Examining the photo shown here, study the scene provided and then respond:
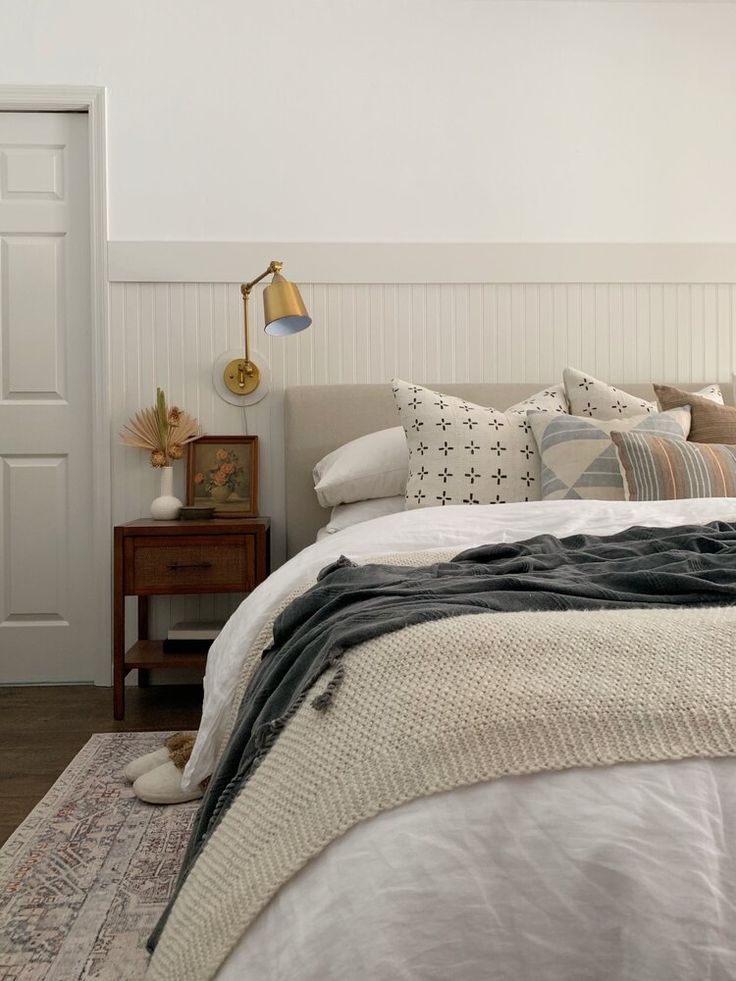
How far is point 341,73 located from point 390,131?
10.6 inches

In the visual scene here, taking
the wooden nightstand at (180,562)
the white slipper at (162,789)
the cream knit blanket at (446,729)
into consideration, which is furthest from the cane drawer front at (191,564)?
the cream knit blanket at (446,729)

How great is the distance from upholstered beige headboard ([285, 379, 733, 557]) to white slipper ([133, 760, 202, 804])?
46.3 inches

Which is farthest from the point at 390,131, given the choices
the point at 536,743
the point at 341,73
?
the point at 536,743

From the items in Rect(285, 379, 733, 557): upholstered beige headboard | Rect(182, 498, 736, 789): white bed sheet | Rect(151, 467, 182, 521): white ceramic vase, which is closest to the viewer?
Rect(182, 498, 736, 789): white bed sheet

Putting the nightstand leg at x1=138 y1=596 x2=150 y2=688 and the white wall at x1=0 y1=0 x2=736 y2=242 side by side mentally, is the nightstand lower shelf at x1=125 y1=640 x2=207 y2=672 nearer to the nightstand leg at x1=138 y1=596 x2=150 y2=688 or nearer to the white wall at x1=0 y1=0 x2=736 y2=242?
the nightstand leg at x1=138 y1=596 x2=150 y2=688

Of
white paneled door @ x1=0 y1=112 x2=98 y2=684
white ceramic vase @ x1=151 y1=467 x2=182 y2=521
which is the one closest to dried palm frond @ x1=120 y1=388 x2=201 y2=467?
white ceramic vase @ x1=151 y1=467 x2=182 y2=521

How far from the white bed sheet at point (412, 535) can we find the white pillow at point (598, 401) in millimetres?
700

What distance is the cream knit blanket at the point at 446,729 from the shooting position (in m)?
0.75

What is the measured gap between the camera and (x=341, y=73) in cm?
313

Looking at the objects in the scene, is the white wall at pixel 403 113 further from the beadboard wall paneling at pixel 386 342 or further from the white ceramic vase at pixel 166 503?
the white ceramic vase at pixel 166 503

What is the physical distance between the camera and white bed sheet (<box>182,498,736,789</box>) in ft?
5.08

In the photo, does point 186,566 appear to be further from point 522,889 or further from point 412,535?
point 522,889

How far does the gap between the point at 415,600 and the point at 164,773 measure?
120 cm

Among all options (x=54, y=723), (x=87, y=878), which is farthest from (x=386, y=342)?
(x=87, y=878)
